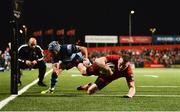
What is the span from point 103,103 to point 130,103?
53cm

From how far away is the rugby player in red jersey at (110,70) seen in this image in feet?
35.3

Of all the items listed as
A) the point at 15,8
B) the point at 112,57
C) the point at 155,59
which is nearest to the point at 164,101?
the point at 112,57

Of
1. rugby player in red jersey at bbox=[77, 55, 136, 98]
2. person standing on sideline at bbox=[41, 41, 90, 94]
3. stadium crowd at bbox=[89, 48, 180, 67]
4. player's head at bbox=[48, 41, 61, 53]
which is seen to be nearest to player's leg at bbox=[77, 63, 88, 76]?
person standing on sideline at bbox=[41, 41, 90, 94]

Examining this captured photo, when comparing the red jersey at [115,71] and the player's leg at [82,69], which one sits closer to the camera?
the red jersey at [115,71]

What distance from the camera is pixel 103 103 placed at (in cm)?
945

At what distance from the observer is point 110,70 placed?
35.1 ft

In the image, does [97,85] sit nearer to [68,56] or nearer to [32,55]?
[68,56]

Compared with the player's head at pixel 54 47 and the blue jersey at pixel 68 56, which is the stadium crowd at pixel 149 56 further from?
the player's head at pixel 54 47

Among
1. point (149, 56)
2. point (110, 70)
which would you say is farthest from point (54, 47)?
point (149, 56)

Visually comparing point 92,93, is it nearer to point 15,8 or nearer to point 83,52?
point 83,52

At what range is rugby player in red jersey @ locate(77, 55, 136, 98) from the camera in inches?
424

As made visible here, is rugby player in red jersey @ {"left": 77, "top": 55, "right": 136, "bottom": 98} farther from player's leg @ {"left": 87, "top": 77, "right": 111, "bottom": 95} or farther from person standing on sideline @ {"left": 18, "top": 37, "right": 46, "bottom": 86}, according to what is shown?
person standing on sideline @ {"left": 18, "top": 37, "right": 46, "bottom": 86}

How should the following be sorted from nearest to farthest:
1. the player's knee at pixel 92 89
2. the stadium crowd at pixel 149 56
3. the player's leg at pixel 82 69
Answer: the player's knee at pixel 92 89 → the player's leg at pixel 82 69 → the stadium crowd at pixel 149 56

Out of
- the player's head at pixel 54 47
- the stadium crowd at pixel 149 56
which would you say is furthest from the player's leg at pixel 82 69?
the stadium crowd at pixel 149 56
